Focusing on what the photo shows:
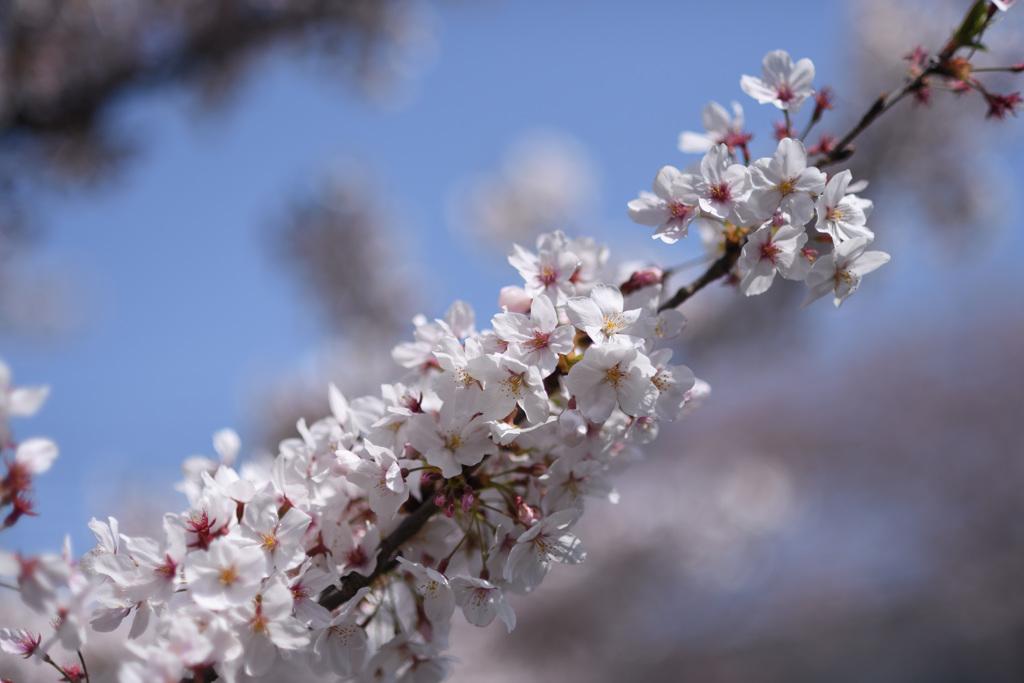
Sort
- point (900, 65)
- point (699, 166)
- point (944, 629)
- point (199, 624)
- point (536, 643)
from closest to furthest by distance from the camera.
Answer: point (199, 624) < point (699, 166) < point (900, 65) < point (536, 643) < point (944, 629)

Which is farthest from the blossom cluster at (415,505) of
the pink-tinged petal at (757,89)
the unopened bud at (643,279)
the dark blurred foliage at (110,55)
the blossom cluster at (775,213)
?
the dark blurred foliage at (110,55)

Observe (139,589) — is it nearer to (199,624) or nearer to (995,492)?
(199,624)

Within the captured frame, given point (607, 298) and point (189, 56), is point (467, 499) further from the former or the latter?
point (189, 56)

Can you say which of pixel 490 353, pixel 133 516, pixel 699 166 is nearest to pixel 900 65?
pixel 699 166

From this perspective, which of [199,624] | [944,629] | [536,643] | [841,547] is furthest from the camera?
[841,547]

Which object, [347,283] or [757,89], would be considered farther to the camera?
[347,283]

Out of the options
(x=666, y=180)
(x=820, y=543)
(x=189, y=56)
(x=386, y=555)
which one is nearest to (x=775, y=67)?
(x=666, y=180)

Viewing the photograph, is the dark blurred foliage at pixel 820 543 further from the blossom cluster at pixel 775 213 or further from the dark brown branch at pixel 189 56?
the blossom cluster at pixel 775 213
